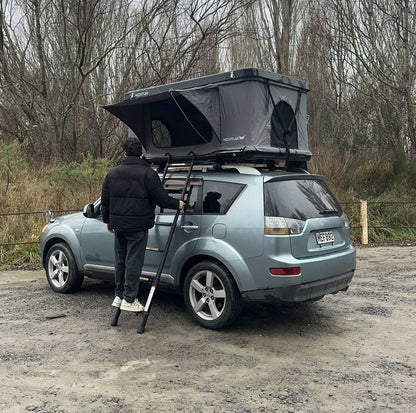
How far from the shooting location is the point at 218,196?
5039 millimetres

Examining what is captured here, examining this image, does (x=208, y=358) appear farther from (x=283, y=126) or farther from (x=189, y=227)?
(x=283, y=126)

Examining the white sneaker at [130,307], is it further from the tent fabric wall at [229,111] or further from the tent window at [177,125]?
the tent window at [177,125]

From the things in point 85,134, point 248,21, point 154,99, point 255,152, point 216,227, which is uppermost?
point 248,21

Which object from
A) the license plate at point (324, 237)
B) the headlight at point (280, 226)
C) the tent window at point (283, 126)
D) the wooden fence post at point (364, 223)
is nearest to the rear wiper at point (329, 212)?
the license plate at point (324, 237)

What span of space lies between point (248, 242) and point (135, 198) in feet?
4.29

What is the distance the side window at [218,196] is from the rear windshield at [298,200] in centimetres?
37

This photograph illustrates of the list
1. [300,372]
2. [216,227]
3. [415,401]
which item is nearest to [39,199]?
[216,227]

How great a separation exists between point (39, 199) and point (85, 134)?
5.10 metres

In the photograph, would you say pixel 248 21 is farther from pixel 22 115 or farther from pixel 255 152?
pixel 255 152

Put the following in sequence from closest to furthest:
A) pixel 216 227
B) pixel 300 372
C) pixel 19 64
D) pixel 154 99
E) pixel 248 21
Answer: pixel 300 372
pixel 216 227
pixel 154 99
pixel 19 64
pixel 248 21

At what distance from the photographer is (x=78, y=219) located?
645cm

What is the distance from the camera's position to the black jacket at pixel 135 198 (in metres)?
4.96

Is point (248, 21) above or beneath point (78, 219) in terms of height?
above

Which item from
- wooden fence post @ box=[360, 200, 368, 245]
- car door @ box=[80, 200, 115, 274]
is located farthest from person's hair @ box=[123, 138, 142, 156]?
wooden fence post @ box=[360, 200, 368, 245]
